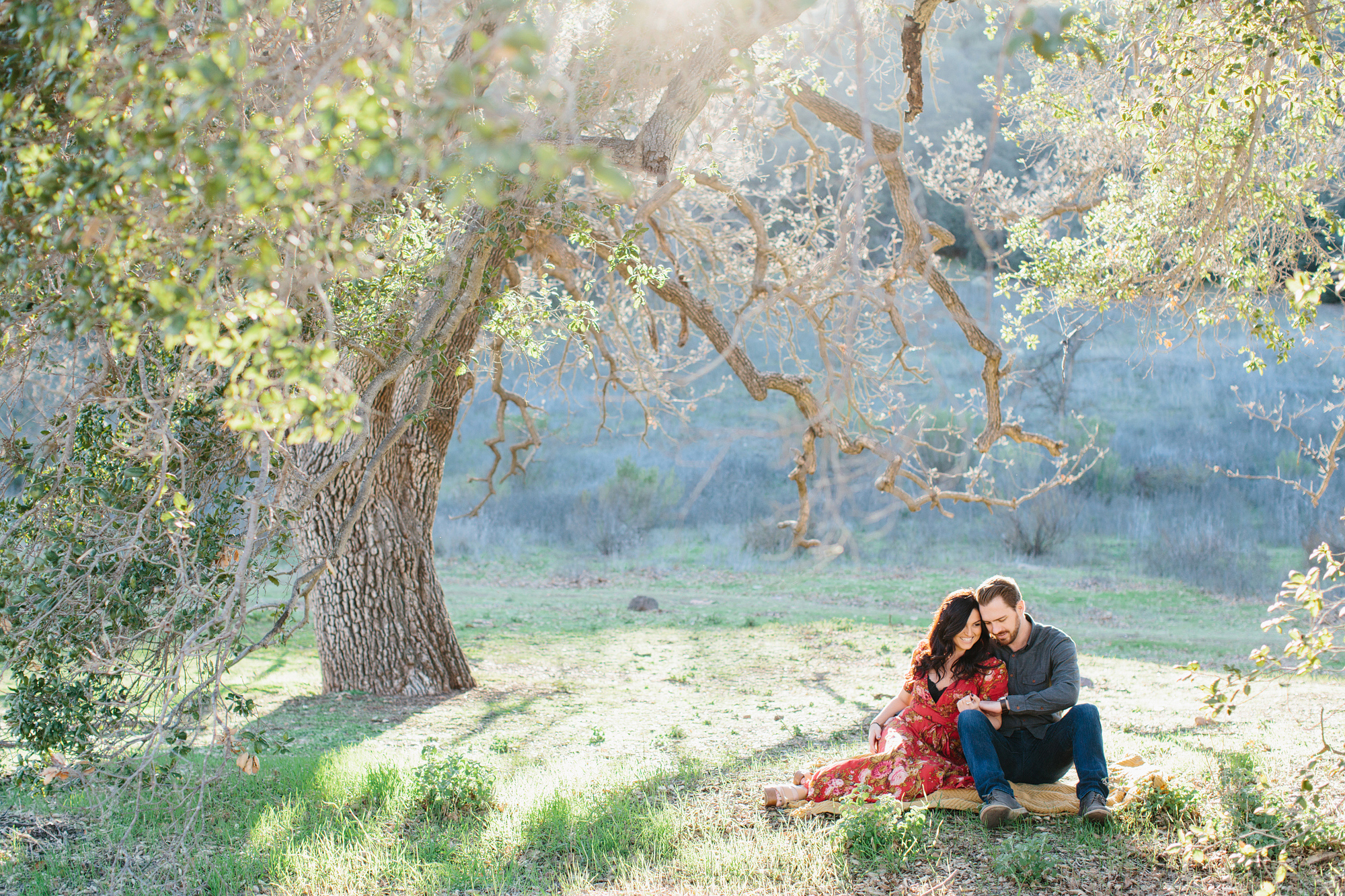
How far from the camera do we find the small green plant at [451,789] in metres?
4.08

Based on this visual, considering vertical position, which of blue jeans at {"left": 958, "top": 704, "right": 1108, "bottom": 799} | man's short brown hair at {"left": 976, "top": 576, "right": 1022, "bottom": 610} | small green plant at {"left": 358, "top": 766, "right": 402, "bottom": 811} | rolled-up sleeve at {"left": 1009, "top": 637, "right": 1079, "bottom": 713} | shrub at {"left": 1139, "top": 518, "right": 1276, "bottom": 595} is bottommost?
shrub at {"left": 1139, "top": 518, "right": 1276, "bottom": 595}

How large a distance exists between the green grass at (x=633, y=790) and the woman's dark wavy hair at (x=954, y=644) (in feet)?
1.96

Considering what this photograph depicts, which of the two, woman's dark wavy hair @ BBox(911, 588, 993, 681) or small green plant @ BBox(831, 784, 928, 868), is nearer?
small green plant @ BBox(831, 784, 928, 868)

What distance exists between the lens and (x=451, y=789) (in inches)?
161

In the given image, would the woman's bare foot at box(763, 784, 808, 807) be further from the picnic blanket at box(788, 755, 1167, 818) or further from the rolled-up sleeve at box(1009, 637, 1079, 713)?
the rolled-up sleeve at box(1009, 637, 1079, 713)

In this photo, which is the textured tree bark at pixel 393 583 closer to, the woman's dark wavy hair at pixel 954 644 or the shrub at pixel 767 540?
the woman's dark wavy hair at pixel 954 644

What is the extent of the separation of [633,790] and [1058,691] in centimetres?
A: 192

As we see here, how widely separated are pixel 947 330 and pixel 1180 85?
77.6 ft

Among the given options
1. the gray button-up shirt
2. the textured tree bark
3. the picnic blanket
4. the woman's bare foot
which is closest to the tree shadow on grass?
the textured tree bark

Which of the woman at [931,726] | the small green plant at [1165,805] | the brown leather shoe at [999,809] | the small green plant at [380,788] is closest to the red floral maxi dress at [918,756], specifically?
the woman at [931,726]

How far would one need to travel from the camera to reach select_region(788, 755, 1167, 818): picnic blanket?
3826 millimetres

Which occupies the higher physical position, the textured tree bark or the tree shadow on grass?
the textured tree bark

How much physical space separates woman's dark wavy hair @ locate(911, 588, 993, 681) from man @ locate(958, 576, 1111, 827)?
0.16 feet

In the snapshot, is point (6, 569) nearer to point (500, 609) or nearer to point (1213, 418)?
point (500, 609)
